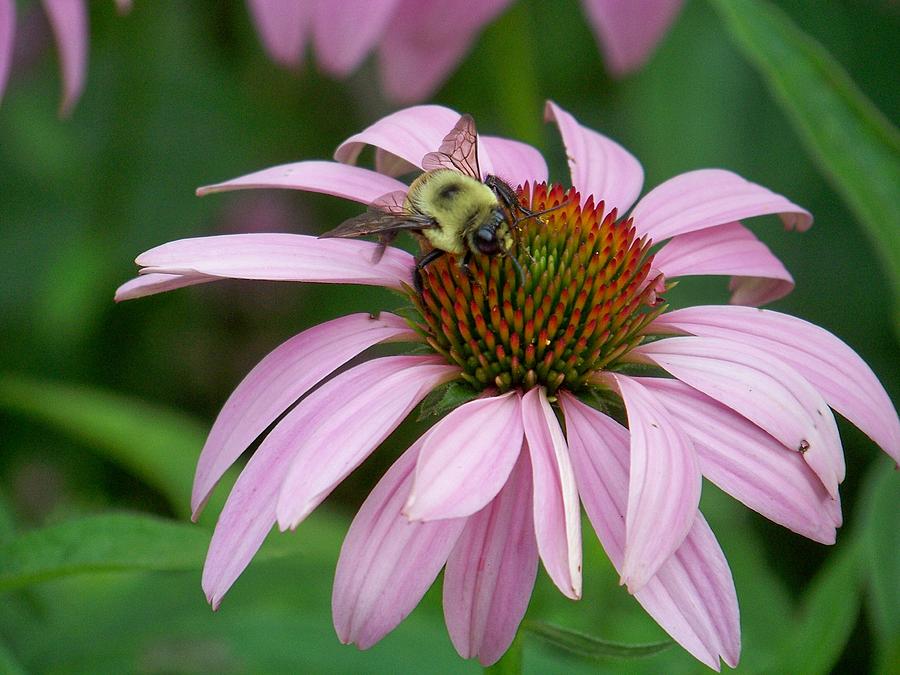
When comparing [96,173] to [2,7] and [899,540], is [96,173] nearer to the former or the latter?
[2,7]

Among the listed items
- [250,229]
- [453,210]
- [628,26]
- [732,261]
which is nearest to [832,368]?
[732,261]

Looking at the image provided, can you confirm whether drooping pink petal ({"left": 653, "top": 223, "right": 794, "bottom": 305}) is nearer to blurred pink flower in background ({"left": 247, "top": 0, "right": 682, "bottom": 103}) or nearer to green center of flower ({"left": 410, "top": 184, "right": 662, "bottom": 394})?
green center of flower ({"left": 410, "top": 184, "right": 662, "bottom": 394})

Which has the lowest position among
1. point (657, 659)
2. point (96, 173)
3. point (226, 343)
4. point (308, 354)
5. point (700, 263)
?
point (226, 343)

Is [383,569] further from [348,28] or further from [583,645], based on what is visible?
[348,28]

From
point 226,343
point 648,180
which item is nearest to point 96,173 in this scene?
point 226,343

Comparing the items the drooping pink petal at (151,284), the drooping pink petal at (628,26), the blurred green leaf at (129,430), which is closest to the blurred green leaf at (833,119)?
the drooping pink petal at (628,26)

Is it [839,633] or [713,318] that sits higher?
[713,318]
